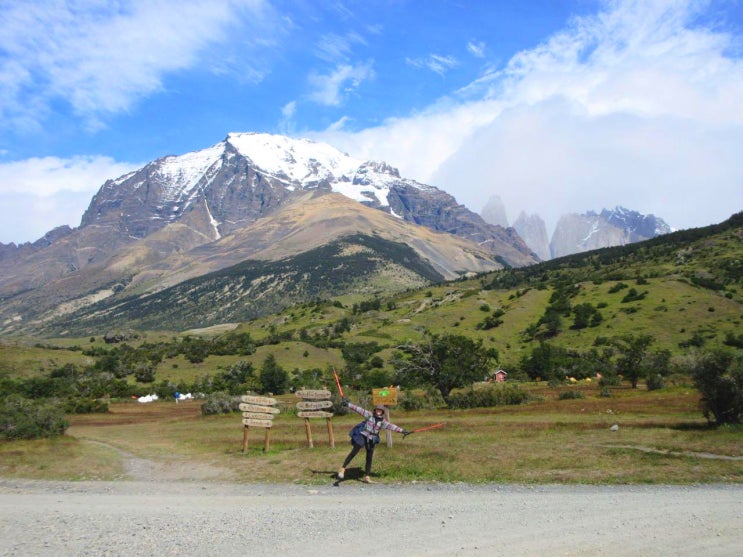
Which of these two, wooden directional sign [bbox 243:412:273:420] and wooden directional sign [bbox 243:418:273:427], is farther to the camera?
wooden directional sign [bbox 243:412:273:420]

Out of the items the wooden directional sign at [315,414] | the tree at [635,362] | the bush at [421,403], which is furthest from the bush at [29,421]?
the tree at [635,362]

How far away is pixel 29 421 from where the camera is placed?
73.2 feet

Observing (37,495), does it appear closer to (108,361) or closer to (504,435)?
(504,435)

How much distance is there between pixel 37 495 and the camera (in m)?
14.4

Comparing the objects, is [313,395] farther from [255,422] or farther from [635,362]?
[635,362]

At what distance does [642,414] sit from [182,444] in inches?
889

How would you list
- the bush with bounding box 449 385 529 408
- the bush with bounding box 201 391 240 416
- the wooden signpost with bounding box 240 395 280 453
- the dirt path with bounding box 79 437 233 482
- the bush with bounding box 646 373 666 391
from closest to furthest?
1. the dirt path with bounding box 79 437 233 482
2. the wooden signpost with bounding box 240 395 280 453
3. the bush with bounding box 449 385 529 408
4. the bush with bounding box 201 391 240 416
5. the bush with bounding box 646 373 666 391

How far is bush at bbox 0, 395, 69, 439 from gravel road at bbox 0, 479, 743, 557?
860 centimetres

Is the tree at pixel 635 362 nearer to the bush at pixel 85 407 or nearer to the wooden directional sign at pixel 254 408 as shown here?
the wooden directional sign at pixel 254 408

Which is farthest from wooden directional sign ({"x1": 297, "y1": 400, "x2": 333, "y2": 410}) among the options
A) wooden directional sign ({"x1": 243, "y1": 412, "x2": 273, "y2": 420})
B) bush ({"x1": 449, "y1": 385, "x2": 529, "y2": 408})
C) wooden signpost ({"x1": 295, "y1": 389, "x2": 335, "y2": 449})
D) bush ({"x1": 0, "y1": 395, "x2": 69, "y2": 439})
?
bush ({"x1": 449, "y1": 385, "x2": 529, "y2": 408})

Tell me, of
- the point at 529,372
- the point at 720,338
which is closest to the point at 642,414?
the point at 529,372

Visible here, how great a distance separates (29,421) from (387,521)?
18.0 metres

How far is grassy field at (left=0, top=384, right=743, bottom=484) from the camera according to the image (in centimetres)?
1538

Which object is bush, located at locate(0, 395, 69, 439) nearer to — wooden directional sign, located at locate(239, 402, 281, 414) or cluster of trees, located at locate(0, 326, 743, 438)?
cluster of trees, located at locate(0, 326, 743, 438)
